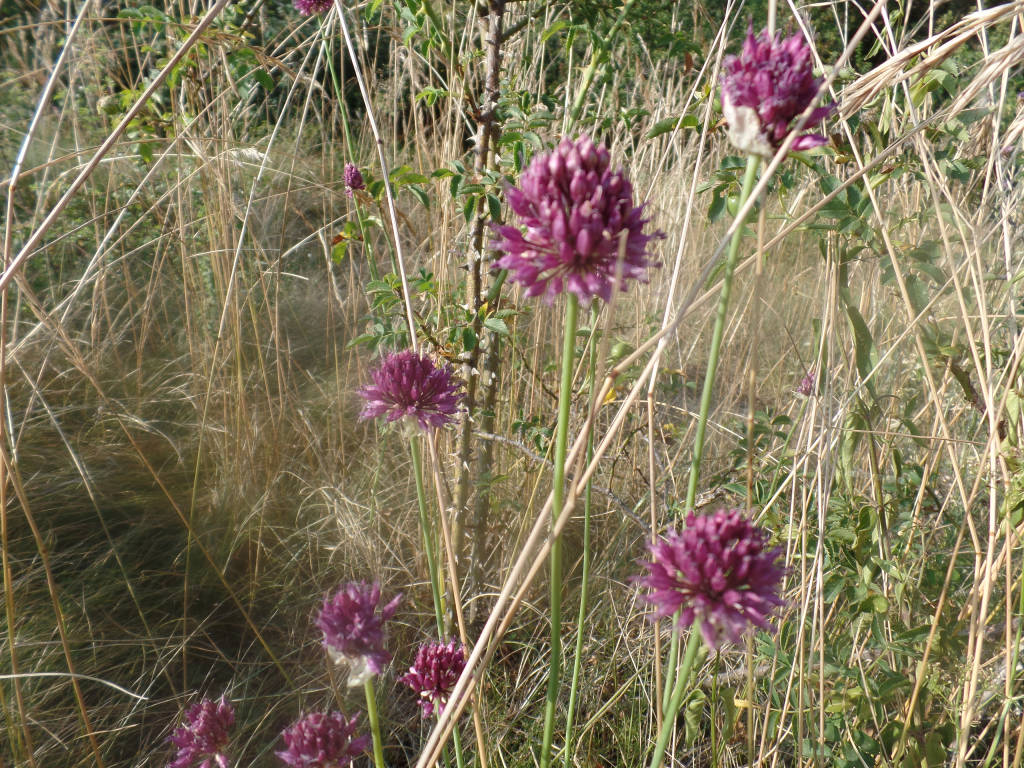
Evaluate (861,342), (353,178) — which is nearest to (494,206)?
(353,178)

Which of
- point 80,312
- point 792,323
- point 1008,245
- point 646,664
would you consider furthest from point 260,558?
point 792,323

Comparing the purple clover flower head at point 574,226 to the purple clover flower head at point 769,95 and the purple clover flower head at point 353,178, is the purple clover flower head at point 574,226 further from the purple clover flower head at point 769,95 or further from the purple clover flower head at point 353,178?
the purple clover flower head at point 353,178

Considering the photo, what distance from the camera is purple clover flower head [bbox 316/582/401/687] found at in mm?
757

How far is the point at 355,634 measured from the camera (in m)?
0.76

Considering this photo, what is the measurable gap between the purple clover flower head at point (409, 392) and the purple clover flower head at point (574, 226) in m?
0.40

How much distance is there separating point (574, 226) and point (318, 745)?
634mm

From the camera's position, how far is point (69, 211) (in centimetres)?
278

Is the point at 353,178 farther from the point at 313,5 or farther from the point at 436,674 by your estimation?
the point at 436,674

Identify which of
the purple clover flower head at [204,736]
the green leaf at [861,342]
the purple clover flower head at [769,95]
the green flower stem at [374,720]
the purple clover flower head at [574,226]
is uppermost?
the purple clover flower head at [769,95]

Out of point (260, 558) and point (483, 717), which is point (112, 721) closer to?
point (260, 558)

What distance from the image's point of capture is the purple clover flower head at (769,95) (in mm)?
665

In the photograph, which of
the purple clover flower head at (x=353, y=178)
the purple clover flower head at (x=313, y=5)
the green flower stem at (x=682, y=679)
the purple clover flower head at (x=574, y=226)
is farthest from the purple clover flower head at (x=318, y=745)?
the purple clover flower head at (x=313, y=5)

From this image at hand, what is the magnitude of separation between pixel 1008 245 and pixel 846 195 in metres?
0.31

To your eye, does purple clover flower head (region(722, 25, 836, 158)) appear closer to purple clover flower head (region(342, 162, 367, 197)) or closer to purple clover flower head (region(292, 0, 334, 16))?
purple clover flower head (region(342, 162, 367, 197))
